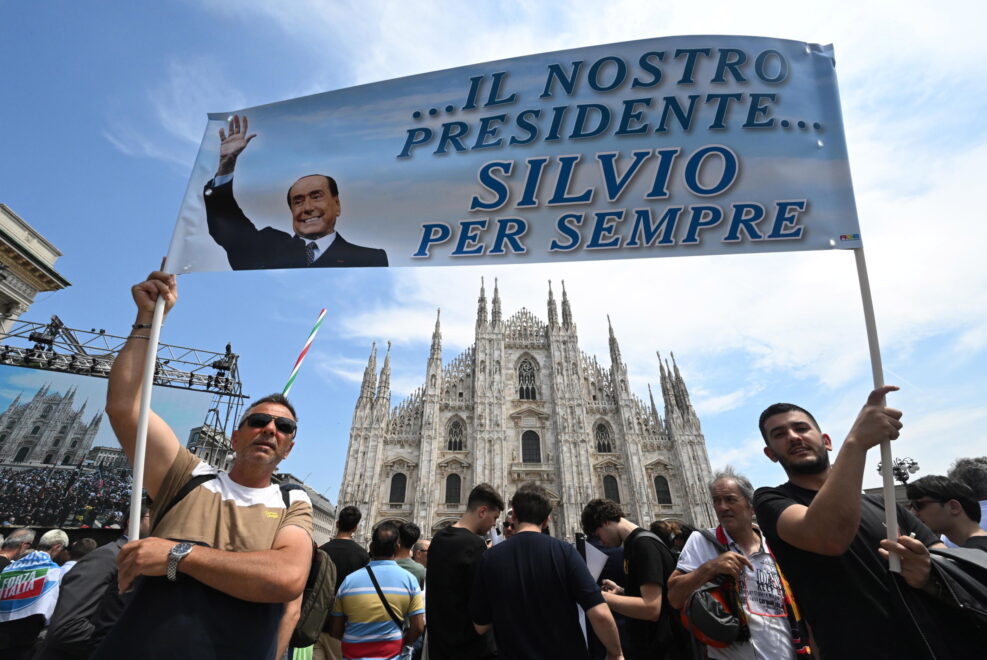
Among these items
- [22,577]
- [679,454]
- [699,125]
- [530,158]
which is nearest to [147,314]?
[530,158]

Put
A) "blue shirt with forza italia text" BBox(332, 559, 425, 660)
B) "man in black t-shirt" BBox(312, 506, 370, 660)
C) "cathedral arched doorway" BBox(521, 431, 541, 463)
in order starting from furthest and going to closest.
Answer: "cathedral arched doorway" BBox(521, 431, 541, 463) < "man in black t-shirt" BBox(312, 506, 370, 660) < "blue shirt with forza italia text" BBox(332, 559, 425, 660)

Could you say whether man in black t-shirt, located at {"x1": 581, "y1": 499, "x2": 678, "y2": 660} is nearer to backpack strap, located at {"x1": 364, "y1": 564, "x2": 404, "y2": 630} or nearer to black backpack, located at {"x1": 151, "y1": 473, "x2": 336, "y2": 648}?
backpack strap, located at {"x1": 364, "y1": 564, "x2": 404, "y2": 630}

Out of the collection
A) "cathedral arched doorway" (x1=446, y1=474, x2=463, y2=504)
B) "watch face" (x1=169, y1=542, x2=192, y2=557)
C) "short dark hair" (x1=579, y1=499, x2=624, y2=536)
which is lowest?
"watch face" (x1=169, y1=542, x2=192, y2=557)

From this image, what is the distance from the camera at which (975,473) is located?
3.56 metres

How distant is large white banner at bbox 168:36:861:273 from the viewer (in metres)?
2.55

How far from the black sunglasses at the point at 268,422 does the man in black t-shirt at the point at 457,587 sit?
4.73 ft

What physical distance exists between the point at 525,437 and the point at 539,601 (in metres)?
25.1

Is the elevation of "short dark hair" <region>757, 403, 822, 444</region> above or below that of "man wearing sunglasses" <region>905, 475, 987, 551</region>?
above

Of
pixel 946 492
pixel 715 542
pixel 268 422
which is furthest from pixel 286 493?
pixel 946 492

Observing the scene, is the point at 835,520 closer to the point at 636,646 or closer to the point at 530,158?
the point at 530,158

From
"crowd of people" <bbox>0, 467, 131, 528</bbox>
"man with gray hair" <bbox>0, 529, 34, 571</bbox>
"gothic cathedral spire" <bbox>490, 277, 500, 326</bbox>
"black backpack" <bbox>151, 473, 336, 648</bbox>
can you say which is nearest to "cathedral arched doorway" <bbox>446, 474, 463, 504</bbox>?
"gothic cathedral spire" <bbox>490, 277, 500, 326</bbox>

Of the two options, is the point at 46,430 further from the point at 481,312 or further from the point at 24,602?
the point at 481,312

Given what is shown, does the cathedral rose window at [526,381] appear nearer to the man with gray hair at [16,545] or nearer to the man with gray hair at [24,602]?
the man with gray hair at [16,545]

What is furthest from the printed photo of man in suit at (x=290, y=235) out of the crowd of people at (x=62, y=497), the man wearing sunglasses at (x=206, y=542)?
the crowd of people at (x=62, y=497)
